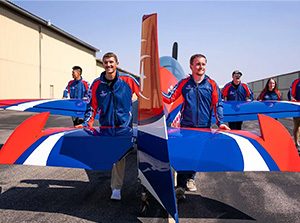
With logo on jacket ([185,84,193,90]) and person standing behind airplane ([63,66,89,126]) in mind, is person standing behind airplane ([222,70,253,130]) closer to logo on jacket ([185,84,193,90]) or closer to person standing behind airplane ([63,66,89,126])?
person standing behind airplane ([63,66,89,126])

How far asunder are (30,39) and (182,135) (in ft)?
78.0

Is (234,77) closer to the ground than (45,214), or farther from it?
farther from it

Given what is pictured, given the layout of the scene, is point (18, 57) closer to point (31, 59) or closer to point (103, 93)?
point (31, 59)

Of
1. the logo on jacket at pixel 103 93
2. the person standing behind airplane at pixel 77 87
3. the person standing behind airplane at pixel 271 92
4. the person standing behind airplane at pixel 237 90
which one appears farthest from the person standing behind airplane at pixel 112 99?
the person standing behind airplane at pixel 271 92

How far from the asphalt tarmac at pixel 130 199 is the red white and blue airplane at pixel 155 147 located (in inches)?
39.0

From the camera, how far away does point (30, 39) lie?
24016 millimetres

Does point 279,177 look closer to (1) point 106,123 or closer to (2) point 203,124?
(2) point 203,124

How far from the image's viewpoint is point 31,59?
24.5 metres

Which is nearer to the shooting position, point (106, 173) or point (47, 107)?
point (106, 173)

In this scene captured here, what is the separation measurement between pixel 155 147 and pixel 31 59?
2428 cm

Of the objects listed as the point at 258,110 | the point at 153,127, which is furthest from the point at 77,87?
the point at 153,127

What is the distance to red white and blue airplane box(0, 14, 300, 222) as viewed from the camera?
8.43ft

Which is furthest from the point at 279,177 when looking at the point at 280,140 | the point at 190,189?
the point at 280,140

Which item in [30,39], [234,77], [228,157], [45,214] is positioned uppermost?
[30,39]
